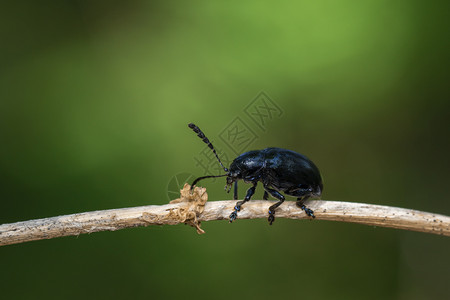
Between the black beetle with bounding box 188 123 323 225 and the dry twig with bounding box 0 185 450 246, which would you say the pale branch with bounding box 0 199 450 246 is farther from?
the black beetle with bounding box 188 123 323 225

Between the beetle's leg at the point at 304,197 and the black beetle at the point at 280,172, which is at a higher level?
the black beetle at the point at 280,172

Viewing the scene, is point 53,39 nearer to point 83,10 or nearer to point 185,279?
point 83,10

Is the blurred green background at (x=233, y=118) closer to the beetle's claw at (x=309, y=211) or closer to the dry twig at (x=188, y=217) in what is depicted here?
the beetle's claw at (x=309, y=211)

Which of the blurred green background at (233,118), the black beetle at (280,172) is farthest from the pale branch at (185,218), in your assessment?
the blurred green background at (233,118)

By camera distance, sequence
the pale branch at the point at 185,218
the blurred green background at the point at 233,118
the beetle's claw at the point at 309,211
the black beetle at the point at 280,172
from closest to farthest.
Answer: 1. the pale branch at the point at 185,218
2. the beetle's claw at the point at 309,211
3. the black beetle at the point at 280,172
4. the blurred green background at the point at 233,118

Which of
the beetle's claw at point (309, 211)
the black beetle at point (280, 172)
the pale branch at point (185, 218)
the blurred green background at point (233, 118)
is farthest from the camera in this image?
the blurred green background at point (233, 118)

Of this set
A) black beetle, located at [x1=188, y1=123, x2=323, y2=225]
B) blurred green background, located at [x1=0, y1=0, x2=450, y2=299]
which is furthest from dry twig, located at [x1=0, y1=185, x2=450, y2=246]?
blurred green background, located at [x1=0, y1=0, x2=450, y2=299]

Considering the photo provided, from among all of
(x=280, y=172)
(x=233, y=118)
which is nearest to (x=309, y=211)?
(x=280, y=172)
